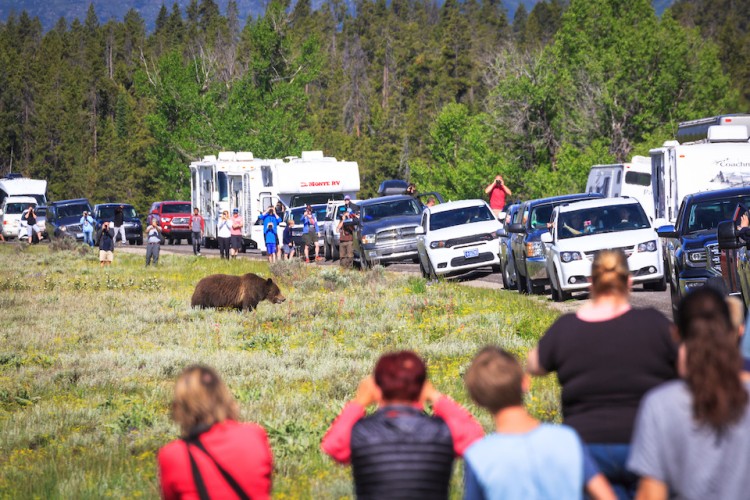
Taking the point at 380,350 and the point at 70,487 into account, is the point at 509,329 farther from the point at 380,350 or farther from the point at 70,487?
the point at 70,487

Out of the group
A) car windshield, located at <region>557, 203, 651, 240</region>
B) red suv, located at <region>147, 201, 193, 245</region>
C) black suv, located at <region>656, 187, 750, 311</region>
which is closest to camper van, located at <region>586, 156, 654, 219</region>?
car windshield, located at <region>557, 203, 651, 240</region>

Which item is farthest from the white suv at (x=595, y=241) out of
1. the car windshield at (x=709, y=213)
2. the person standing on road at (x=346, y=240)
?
the person standing on road at (x=346, y=240)

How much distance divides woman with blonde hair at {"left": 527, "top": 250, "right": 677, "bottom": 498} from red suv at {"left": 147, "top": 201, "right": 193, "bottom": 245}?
50895mm

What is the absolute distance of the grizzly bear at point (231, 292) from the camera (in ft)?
71.9

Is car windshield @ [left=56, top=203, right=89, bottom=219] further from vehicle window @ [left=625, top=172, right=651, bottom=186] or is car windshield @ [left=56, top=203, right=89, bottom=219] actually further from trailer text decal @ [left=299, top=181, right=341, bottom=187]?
vehicle window @ [left=625, top=172, right=651, bottom=186]

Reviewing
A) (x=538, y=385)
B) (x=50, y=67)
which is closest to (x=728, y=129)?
(x=538, y=385)

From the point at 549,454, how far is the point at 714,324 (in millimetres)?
715

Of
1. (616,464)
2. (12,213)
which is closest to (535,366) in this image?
(616,464)

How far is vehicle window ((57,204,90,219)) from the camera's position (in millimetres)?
57281

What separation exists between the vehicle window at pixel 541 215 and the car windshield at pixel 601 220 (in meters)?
2.16

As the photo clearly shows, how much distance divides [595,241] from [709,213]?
201 centimetres

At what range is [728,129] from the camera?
A: 2617 centimetres

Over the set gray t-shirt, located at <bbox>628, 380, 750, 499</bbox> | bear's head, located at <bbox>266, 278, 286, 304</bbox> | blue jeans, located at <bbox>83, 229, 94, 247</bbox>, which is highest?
gray t-shirt, located at <bbox>628, 380, 750, 499</bbox>

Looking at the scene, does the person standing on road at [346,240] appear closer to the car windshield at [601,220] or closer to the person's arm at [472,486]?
the car windshield at [601,220]
